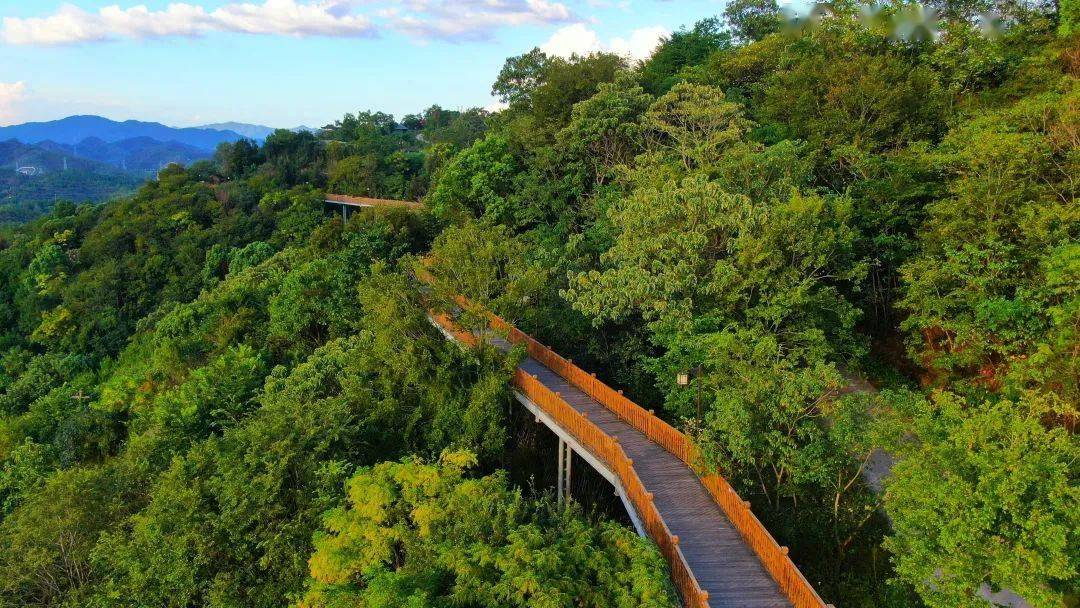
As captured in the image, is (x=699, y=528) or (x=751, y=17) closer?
(x=699, y=528)

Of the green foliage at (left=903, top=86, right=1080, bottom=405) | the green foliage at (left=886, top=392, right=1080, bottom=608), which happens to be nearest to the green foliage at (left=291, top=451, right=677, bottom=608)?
the green foliage at (left=886, top=392, right=1080, bottom=608)

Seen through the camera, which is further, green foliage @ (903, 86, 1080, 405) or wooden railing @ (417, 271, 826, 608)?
green foliage @ (903, 86, 1080, 405)

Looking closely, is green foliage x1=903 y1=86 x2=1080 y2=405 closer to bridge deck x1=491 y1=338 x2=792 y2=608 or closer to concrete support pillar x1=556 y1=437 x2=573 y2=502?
bridge deck x1=491 y1=338 x2=792 y2=608

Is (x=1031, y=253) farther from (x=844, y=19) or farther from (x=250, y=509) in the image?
(x=250, y=509)

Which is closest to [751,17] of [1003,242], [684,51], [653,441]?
[684,51]

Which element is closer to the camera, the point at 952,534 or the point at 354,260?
the point at 952,534

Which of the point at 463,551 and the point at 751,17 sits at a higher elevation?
the point at 751,17

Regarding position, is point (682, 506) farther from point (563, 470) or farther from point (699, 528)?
point (563, 470)

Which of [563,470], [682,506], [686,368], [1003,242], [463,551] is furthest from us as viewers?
[563,470]

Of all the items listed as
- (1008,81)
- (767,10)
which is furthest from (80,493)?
(767,10)
